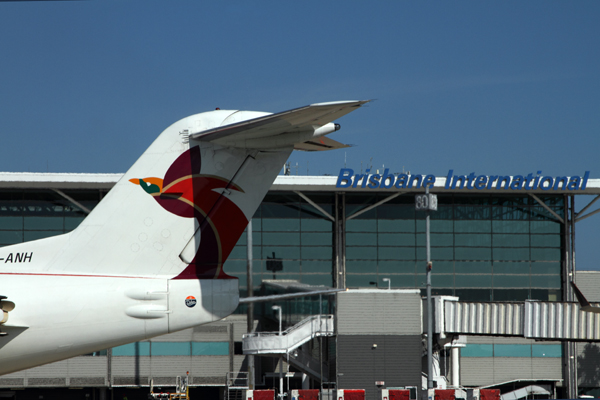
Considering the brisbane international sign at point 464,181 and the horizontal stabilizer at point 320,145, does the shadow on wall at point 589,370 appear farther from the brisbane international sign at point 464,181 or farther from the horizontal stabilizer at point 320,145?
the horizontal stabilizer at point 320,145

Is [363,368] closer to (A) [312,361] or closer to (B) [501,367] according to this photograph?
(A) [312,361]

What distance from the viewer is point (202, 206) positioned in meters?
15.1

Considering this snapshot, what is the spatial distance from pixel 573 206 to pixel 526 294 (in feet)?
26.3

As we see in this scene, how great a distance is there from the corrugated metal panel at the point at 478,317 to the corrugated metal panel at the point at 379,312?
2.15 m

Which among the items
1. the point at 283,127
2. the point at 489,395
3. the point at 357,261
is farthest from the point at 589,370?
the point at 283,127

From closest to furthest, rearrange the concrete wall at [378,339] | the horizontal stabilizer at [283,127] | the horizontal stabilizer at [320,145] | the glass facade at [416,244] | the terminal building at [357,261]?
1. the horizontal stabilizer at [283,127]
2. the horizontal stabilizer at [320,145]
3. the concrete wall at [378,339]
4. the terminal building at [357,261]
5. the glass facade at [416,244]

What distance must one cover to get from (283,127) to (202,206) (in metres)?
2.89

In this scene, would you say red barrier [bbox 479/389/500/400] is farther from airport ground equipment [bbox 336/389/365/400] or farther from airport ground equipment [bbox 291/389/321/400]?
airport ground equipment [bbox 291/389/321/400]

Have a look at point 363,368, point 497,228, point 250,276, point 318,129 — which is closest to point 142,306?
point 318,129

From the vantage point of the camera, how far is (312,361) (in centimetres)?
4656

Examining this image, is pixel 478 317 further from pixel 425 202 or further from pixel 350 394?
pixel 425 202

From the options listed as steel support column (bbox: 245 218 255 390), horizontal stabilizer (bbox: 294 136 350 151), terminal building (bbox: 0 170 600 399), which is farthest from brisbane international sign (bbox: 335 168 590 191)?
horizontal stabilizer (bbox: 294 136 350 151)

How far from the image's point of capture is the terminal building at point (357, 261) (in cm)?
5091

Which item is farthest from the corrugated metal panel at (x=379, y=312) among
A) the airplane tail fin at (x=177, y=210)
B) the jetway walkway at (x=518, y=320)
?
the airplane tail fin at (x=177, y=210)
